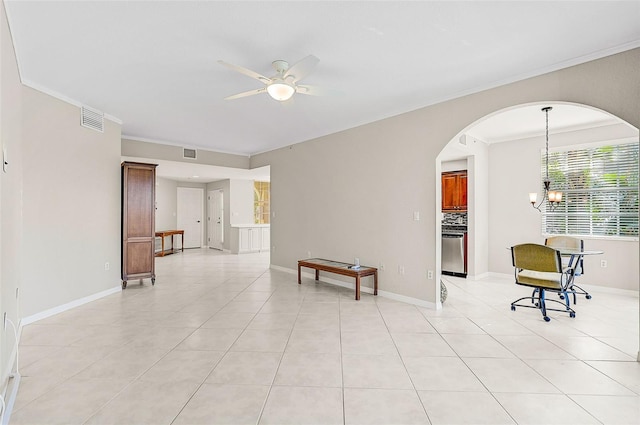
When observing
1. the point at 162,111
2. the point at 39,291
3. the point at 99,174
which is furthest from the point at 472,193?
the point at 39,291

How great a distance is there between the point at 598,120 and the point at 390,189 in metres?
3.42

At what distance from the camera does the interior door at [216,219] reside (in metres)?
10.4

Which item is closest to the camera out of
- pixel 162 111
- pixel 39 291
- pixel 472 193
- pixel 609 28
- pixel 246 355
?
pixel 609 28

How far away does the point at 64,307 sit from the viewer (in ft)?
12.9

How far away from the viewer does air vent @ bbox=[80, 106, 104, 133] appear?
4.21 metres

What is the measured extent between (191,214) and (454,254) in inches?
339

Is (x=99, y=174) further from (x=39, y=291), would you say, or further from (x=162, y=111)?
(x=39, y=291)

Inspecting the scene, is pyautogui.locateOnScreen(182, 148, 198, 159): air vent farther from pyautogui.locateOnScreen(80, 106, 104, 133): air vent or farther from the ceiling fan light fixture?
the ceiling fan light fixture

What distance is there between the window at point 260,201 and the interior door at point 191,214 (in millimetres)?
2198

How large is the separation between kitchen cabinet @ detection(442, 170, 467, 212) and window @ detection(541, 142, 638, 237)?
4.33ft

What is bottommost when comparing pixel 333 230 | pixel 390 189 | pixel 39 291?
pixel 39 291

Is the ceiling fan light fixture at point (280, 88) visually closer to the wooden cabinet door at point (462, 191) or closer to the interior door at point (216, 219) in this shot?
the wooden cabinet door at point (462, 191)

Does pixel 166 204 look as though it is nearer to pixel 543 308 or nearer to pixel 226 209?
pixel 226 209

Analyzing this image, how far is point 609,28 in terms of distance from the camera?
2.46 metres
